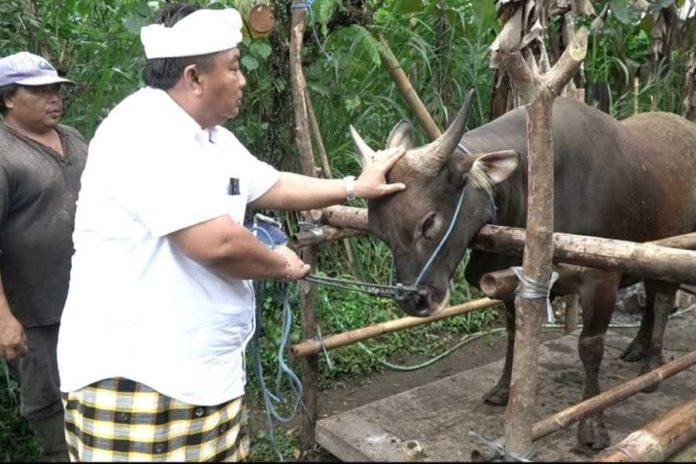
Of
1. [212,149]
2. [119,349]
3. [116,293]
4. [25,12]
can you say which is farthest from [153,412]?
[25,12]

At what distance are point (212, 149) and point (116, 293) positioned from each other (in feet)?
1.87

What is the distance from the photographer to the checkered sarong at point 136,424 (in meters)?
2.07

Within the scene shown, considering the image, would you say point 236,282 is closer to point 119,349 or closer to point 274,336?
point 119,349

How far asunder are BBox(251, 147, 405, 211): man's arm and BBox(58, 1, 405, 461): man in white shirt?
0.44m

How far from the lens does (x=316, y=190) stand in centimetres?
274

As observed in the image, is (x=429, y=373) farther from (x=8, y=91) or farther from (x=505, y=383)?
(x=8, y=91)

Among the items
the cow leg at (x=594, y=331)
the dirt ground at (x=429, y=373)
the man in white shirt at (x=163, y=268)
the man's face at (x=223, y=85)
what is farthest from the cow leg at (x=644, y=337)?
the man's face at (x=223, y=85)

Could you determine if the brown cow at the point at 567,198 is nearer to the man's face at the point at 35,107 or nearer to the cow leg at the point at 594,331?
the cow leg at the point at 594,331

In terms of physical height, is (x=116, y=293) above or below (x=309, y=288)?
above

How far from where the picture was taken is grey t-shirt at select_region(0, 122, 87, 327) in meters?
3.16

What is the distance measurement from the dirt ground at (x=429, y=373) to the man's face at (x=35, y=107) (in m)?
2.13

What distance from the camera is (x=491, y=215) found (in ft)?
9.76

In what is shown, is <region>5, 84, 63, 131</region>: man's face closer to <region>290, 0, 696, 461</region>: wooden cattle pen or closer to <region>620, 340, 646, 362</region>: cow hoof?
<region>290, 0, 696, 461</region>: wooden cattle pen

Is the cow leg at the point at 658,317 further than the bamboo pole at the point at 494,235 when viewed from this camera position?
Yes
